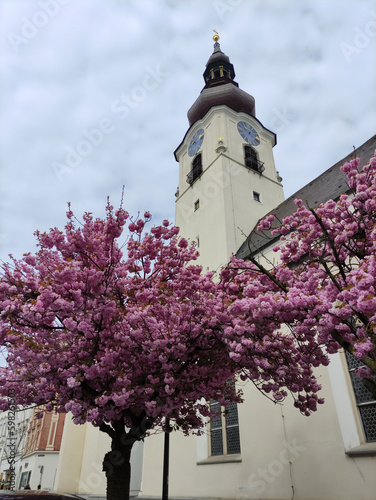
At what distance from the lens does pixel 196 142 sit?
80.5 ft

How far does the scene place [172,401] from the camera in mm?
7238

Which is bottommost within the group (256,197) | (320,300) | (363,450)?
(363,450)

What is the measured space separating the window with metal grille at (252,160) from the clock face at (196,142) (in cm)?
322

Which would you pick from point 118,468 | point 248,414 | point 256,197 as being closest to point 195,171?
point 256,197

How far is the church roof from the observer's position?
45.6 ft

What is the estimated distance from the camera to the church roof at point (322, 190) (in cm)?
1391

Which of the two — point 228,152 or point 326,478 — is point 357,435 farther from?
point 228,152

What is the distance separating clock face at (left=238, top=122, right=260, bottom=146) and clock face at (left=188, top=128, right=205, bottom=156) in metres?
2.52

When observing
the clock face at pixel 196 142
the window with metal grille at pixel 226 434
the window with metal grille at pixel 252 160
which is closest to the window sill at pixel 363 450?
the window with metal grille at pixel 226 434

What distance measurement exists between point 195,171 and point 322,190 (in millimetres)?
9142

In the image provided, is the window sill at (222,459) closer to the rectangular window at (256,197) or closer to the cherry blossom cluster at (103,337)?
the cherry blossom cluster at (103,337)

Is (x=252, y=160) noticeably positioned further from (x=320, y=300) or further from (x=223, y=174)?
(x=320, y=300)

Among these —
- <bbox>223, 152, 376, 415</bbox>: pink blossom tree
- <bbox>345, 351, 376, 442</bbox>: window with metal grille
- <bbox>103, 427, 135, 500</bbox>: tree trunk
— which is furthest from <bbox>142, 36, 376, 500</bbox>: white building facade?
<bbox>103, 427, 135, 500</bbox>: tree trunk

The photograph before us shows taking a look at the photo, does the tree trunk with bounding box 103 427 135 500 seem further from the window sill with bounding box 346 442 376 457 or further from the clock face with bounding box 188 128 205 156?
the clock face with bounding box 188 128 205 156
